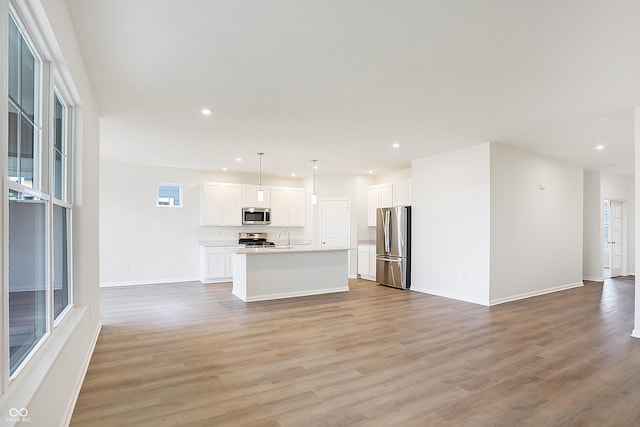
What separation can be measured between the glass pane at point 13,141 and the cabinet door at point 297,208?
7648 mm

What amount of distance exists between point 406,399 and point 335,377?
0.64 m

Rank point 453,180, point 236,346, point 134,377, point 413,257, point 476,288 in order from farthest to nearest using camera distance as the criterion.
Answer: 1. point 413,257
2. point 453,180
3. point 476,288
4. point 236,346
5. point 134,377

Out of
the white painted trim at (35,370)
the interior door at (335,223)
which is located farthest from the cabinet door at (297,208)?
the white painted trim at (35,370)

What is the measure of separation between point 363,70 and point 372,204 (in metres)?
5.85

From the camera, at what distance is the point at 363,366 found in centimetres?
318

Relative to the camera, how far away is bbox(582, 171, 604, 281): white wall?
27.2 feet

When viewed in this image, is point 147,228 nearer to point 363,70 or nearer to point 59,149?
point 59,149

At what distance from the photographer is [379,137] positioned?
5289 mm

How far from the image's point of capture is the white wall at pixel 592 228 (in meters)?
8.29

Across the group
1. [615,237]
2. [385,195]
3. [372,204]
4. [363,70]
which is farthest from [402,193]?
[615,237]

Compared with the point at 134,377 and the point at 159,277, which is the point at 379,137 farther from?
the point at 159,277

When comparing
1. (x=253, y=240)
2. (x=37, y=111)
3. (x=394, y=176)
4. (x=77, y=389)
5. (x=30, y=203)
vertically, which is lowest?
(x=77, y=389)

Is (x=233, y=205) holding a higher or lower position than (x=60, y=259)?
higher

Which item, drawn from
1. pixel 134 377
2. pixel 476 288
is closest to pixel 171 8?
pixel 134 377
